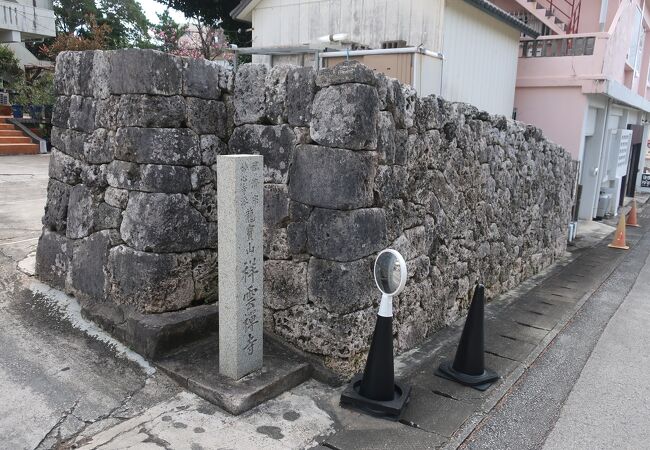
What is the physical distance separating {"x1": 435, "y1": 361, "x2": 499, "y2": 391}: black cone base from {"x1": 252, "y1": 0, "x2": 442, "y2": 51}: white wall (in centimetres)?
589

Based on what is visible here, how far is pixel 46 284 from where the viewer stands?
520 cm

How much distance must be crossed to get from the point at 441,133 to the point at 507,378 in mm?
2428

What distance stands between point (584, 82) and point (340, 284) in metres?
10.7

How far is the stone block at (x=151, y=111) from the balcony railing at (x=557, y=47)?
11.1 meters

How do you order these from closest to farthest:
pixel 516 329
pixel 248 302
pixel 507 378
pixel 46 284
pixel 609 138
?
1. pixel 248 302
2. pixel 507 378
3. pixel 46 284
4. pixel 516 329
5. pixel 609 138

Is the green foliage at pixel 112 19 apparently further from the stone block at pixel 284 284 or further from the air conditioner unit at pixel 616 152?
the stone block at pixel 284 284

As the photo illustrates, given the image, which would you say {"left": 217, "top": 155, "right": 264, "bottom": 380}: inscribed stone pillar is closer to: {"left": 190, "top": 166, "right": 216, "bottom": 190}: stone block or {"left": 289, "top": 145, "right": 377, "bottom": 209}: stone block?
{"left": 289, "top": 145, "right": 377, "bottom": 209}: stone block

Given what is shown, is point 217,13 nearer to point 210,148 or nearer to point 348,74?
point 210,148

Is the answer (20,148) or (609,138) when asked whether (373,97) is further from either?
(20,148)

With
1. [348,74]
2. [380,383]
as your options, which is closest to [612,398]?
[380,383]

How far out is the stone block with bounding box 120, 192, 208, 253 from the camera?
4109 millimetres

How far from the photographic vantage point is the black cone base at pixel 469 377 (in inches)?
175

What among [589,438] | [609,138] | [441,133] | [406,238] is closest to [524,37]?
[609,138]

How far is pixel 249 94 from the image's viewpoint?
14.4 ft
